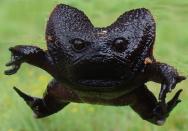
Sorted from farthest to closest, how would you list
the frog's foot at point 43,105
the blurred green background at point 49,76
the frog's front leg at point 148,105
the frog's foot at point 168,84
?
the blurred green background at point 49,76, the frog's foot at point 43,105, the frog's front leg at point 148,105, the frog's foot at point 168,84

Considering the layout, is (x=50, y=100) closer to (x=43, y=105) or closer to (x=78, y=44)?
(x=43, y=105)

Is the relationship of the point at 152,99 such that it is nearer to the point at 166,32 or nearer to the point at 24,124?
the point at 24,124

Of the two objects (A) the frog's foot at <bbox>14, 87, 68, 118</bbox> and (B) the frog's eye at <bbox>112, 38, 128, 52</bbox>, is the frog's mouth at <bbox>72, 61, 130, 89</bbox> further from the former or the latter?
(A) the frog's foot at <bbox>14, 87, 68, 118</bbox>

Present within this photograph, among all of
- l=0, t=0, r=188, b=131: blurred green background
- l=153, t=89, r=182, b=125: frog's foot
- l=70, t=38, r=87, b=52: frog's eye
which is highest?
l=70, t=38, r=87, b=52: frog's eye

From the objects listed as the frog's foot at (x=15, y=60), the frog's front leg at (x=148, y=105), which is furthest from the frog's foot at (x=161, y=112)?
the frog's foot at (x=15, y=60)

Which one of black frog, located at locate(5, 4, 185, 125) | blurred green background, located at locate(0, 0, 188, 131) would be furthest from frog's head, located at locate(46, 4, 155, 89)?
blurred green background, located at locate(0, 0, 188, 131)

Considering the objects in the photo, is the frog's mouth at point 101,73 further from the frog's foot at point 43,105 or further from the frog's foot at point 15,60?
the frog's foot at point 43,105
